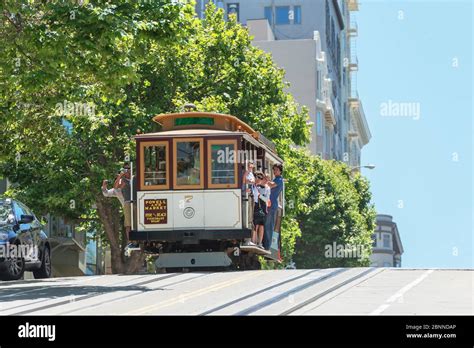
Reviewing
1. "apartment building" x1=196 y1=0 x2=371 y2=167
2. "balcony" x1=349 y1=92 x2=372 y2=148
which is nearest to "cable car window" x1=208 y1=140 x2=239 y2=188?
"apartment building" x1=196 y1=0 x2=371 y2=167

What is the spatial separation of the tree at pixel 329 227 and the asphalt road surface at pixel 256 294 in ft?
152

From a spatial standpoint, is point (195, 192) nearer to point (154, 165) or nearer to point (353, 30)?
point (154, 165)

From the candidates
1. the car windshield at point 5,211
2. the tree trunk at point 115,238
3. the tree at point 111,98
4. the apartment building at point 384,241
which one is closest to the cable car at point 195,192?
the tree at point 111,98

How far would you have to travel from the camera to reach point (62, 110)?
3422 cm

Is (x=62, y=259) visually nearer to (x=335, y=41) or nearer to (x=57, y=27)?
(x=57, y=27)

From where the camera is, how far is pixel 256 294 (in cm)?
1772

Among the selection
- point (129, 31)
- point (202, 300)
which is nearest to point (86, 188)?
point (129, 31)

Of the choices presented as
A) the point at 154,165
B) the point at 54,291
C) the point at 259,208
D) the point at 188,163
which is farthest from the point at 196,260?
the point at 54,291

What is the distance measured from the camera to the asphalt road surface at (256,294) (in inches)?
606

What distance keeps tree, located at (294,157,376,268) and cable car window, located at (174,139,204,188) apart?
39893 mm

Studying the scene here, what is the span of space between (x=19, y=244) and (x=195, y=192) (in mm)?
4483

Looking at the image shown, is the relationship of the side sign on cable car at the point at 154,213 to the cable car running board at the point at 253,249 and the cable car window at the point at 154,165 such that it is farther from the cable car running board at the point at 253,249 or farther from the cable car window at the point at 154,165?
the cable car running board at the point at 253,249

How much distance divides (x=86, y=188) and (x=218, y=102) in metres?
5.28

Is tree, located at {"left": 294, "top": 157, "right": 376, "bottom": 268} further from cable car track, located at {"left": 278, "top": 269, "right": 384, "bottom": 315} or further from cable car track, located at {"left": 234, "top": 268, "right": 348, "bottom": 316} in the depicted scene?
cable car track, located at {"left": 234, "top": 268, "right": 348, "bottom": 316}
